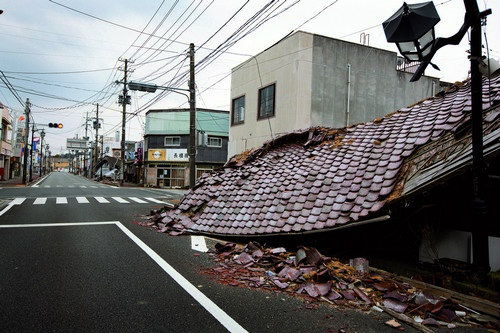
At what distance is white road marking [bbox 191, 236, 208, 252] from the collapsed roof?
287 mm

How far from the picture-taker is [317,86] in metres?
14.5

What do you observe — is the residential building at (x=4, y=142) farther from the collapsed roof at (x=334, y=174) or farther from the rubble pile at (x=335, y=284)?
the rubble pile at (x=335, y=284)

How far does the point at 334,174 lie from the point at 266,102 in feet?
32.0

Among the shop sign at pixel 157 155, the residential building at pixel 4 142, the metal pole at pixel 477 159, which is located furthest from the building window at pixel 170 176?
the metal pole at pixel 477 159

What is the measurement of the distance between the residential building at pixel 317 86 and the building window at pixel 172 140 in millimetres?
21430

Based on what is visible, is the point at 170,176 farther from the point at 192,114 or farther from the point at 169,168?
the point at 192,114

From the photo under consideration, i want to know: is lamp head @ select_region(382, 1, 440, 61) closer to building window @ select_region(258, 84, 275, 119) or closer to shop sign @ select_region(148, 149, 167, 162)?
building window @ select_region(258, 84, 275, 119)

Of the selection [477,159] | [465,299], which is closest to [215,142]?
[477,159]

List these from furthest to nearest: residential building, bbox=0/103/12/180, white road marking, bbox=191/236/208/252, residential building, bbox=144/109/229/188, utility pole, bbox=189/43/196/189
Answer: residential building, bbox=0/103/12/180, residential building, bbox=144/109/229/188, utility pole, bbox=189/43/196/189, white road marking, bbox=191/236/208/252

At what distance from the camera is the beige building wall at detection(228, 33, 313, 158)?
46.6 ft

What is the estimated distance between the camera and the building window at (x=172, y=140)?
3797 centimetres

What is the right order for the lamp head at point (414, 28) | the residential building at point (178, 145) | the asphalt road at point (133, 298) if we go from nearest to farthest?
A: the asphalt road at point (133, 298) → the lamp head at point (414, 28) → the residential building at point (178, 145)

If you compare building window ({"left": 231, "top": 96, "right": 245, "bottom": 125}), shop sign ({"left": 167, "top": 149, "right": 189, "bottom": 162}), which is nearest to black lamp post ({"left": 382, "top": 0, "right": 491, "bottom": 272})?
building window ({"left": 231, "top": 96, "right": 245, "bottom": 125})

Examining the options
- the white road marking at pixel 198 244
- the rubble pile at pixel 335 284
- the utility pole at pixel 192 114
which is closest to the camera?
the rubble pile at pixel 335 284
